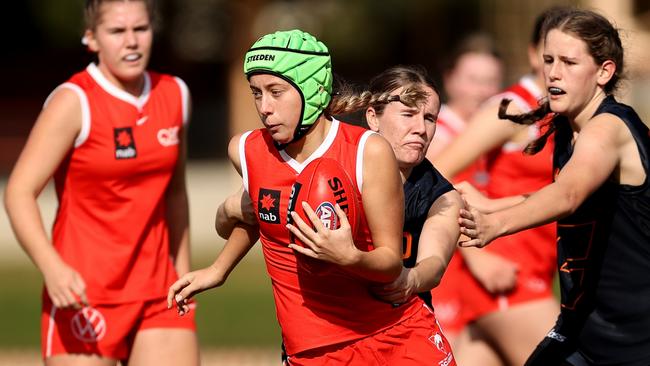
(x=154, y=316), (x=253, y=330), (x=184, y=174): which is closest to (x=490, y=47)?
(x=184, y=174)

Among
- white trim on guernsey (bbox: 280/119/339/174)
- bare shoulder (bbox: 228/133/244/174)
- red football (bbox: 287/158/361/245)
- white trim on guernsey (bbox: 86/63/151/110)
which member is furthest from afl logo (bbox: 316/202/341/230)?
white trim on guernsey (bbox: 86/63/151/110)

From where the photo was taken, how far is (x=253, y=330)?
37.8 ft

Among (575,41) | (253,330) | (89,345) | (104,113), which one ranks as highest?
(575,41)

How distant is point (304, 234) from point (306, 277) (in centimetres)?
52

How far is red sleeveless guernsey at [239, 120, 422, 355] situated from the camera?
453cm

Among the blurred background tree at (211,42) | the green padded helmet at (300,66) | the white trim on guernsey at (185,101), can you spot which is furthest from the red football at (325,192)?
the blurred background tree at (211,42)

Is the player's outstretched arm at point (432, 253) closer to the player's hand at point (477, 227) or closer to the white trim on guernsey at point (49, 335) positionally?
the player's hand at point (477, 227)

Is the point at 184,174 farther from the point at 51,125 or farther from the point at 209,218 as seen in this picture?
the point at 209,218

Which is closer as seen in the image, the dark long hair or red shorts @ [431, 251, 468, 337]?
the dark long hair

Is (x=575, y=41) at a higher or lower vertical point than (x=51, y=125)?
higher

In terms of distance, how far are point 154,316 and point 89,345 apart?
1.12 ft

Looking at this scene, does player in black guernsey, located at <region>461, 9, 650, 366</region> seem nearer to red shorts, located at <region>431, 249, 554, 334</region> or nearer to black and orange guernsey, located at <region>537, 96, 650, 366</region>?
black and orange guernsey, located at <region>537, 96, 650, 366</region>

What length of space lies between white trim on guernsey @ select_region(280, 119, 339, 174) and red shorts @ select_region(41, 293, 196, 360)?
1567mm

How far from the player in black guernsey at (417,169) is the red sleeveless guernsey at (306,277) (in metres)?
0.11
